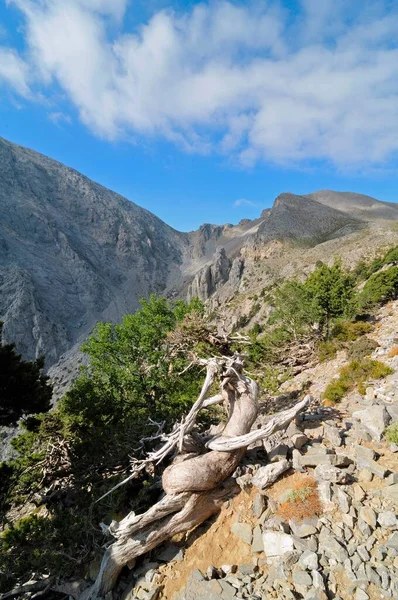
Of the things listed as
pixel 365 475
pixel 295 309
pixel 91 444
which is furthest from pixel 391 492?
pixel 295 309

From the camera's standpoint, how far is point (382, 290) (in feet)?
86.8

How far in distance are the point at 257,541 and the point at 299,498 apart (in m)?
1.22

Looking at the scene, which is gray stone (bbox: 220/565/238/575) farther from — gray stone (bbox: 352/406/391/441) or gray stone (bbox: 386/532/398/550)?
gray stone (bbox: 352/406/391/441)

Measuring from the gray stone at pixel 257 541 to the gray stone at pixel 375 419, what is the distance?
3.88 meters

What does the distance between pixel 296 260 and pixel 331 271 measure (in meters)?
63.2

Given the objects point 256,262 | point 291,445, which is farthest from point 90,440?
point 256,262

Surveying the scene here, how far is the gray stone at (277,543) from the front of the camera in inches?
221

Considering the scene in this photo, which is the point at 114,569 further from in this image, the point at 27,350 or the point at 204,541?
the point at 27,350

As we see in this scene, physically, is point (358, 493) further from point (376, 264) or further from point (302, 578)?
point (376, 264)

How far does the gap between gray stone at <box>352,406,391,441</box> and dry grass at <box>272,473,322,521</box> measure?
242cm

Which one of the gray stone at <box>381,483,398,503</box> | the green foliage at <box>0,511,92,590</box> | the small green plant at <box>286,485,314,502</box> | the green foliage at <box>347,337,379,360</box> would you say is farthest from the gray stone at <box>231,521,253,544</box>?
the green foliage at <box>347,337,379,360</box>

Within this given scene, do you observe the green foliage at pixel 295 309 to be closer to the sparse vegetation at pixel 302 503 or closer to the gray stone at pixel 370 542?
the sparse vegetation at pixel 302 503

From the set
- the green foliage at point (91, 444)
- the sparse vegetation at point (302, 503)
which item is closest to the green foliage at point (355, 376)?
the sparse vegetation at point (302, 503)

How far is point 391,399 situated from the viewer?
9.38 metres
